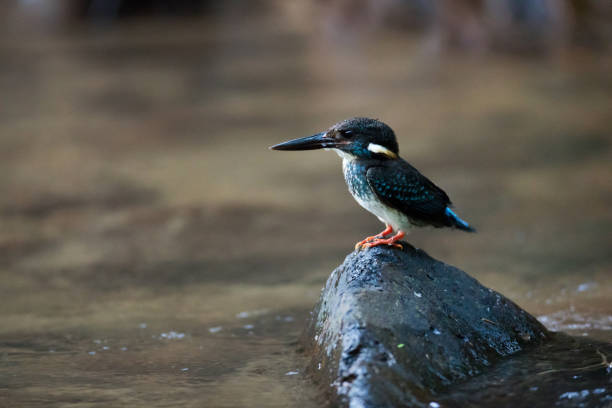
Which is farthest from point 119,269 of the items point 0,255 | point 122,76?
point 122,76

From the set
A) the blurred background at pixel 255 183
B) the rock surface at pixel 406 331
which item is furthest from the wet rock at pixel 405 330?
the blurred background at pixel 255 183

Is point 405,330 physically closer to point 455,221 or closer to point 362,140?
point 455,221

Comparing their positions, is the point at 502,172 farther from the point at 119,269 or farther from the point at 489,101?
the point at 119,269

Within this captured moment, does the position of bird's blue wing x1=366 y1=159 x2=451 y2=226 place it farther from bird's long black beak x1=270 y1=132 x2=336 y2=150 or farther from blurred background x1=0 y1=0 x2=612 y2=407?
blurred background x1=0 y1=0 x2=612 y2=407

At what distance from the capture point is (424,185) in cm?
443

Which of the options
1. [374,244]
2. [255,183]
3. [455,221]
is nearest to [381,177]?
[374,244]

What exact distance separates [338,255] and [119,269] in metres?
1.80

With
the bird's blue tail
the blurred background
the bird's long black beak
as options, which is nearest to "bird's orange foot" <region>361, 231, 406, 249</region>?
the bird's blue tail

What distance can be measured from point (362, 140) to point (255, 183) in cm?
494

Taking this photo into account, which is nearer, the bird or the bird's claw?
the bird

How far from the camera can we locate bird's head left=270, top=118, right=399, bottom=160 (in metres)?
4.37

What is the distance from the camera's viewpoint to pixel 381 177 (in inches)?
167

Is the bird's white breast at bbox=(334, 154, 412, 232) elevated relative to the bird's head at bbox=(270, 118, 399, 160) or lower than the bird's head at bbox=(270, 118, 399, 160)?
lower

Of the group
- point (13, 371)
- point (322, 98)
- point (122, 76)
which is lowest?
point (13, 371)
